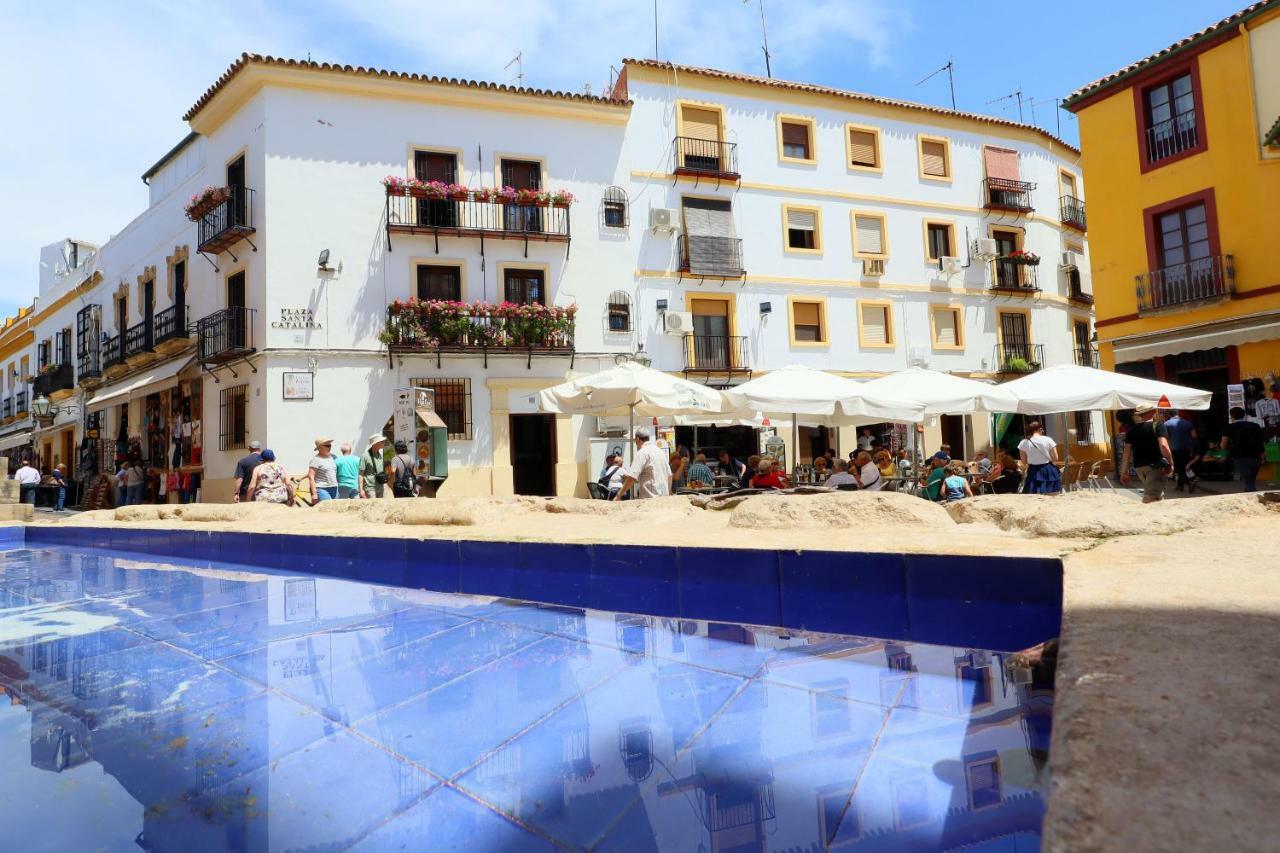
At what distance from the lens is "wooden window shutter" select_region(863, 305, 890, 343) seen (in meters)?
20.2

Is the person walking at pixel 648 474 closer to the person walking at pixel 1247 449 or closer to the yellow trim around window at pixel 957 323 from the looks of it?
the person walking at pixel 1247 449

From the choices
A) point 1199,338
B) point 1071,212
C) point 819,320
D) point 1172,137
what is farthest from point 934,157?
point 1199,338

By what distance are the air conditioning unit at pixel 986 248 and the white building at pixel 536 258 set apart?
22 cm

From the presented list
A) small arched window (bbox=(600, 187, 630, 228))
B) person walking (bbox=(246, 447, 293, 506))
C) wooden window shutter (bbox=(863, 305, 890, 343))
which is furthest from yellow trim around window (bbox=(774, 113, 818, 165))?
person walking (bbox=(246, 447, 293, 506))

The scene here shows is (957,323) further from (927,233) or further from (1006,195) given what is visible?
(1006,195)

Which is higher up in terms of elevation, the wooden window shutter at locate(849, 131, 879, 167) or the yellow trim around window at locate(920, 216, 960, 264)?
the wooden window shutter at locate(849, 131, 879, 167)

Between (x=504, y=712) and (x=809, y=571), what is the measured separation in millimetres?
1917

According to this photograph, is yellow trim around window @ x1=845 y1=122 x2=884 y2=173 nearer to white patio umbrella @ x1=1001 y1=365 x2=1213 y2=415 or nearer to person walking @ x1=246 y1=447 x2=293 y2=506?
white patio umbrella @ x1=1001 y1=365 x2=1213 y2=415

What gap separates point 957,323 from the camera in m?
21.2

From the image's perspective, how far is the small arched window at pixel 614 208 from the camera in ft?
59.4

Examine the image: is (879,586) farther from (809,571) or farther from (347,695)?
(347,695)

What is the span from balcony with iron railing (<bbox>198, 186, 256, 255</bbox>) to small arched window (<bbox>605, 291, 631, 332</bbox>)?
793cm

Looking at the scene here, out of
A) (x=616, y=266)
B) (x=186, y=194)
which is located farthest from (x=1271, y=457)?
(x=186, y=194)

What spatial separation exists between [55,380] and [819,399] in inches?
1027
